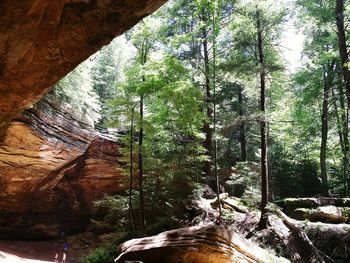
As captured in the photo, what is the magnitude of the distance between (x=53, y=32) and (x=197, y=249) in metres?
6.11

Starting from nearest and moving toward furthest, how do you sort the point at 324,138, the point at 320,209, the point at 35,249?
the point at 320,209 < the point at 35,249 < the point at 324,138

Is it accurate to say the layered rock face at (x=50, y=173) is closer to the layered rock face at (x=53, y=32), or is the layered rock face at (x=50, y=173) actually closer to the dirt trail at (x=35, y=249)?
the dirt trail at (x=35, y=249)

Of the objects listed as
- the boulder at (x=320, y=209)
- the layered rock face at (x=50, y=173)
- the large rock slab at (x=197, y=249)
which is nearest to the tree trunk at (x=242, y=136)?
the boulder at (x=320, y=209)

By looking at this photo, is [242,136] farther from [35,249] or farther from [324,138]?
[35,249]

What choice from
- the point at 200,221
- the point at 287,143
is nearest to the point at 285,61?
the point at 200,221

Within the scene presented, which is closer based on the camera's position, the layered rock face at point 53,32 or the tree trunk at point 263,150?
the layered rock face at point 53,32

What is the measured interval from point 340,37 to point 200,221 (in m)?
8.44

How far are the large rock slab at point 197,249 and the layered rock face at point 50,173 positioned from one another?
273 inches

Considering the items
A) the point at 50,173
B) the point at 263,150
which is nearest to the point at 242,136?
the point at 263,150

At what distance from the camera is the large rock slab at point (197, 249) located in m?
8.29

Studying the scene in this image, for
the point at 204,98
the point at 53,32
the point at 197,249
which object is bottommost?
the point at 197,249

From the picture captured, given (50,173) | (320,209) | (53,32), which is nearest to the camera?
(53,32)

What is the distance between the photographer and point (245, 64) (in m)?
13.2

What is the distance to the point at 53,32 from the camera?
671 centimetres
